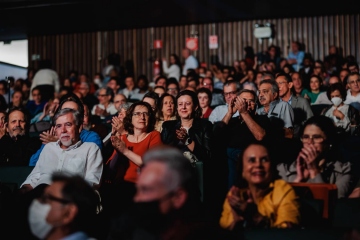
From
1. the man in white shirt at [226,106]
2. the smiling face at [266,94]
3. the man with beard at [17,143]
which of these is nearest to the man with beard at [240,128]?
the smiling face at [266,94]

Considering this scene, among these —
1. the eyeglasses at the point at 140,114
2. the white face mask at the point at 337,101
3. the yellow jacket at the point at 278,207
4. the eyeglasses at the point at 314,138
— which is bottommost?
the yellow jacket at the point at 278,207

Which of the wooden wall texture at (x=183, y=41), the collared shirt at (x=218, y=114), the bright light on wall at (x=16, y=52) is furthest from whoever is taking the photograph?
the bright light on wall at (x=16, y=52)

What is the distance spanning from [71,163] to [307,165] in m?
1.62

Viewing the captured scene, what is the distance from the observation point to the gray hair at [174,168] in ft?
7.98

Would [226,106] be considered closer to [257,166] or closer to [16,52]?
[257,166]

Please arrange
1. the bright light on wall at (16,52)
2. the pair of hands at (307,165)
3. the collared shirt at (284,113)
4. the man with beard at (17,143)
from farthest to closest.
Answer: the bright light on wall at (16,52), the collared shirt at (284,113), the man with beard at (17,143), the pair of hands at (307,165)

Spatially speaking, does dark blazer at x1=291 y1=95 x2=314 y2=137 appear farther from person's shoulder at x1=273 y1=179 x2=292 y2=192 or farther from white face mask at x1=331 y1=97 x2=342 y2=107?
person's shoulder at x1=273 y1=179 x2=292 y2=192

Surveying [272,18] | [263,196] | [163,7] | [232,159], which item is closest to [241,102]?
[232,159]

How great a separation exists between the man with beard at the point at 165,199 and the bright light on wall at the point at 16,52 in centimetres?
1028

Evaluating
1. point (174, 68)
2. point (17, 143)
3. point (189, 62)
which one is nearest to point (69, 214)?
point (17, 143)

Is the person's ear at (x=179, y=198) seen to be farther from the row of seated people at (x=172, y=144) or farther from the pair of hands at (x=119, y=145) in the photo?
the pair of hands at (x=119, y=145)

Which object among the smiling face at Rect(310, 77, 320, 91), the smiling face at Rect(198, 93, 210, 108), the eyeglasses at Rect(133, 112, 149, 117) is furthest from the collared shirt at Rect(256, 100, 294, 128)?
the smiling face at Rect(310, 77, 320, 91)

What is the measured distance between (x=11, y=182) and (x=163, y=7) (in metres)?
6.29

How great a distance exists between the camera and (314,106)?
6684mm
